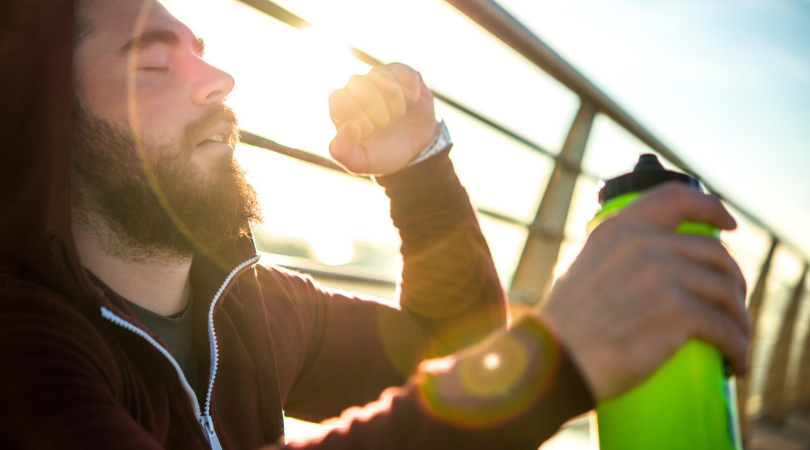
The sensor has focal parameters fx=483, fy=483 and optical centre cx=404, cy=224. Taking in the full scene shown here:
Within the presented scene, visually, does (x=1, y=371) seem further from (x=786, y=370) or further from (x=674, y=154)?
(x=786, y=370)

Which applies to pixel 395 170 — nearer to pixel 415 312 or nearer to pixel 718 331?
pixel 415 312

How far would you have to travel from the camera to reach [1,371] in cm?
49

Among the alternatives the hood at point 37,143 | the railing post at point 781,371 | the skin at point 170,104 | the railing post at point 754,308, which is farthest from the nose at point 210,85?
the railing post at point 781,371

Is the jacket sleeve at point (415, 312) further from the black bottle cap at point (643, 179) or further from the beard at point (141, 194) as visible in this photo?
the black bottle cap at point (643, 179)

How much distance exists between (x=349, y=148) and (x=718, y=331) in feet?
2.18

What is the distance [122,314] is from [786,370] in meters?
5.49

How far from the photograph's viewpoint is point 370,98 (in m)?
0.88

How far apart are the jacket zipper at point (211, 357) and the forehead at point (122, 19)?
1.78 feet

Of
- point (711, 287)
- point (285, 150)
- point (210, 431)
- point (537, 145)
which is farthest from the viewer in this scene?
point (537, 145)

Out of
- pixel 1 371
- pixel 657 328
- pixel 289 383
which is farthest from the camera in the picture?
pixel 289 383

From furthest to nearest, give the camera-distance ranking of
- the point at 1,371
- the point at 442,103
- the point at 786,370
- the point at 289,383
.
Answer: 1. the point at 786,370
2. the point at 442,103
3. the point at 289,383
4. the point at 1,371

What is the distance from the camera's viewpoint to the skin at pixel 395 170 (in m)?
0.37

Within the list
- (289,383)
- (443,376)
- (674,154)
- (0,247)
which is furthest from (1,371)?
(674,154)

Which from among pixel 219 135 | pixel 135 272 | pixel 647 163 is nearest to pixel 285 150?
pixel 219 135
